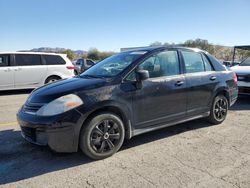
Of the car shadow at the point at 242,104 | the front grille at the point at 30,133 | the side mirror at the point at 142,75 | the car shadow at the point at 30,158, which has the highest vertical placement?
the side mirror at the point at 142,75

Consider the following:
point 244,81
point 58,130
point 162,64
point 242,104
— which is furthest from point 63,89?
point 244,81

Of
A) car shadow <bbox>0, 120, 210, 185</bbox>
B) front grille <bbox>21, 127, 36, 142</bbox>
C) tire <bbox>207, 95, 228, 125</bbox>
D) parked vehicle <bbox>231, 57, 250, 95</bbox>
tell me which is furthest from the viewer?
parked vehicle <bbox>231, 57, 250, 95</bbox>

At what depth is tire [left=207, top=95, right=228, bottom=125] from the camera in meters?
5.80

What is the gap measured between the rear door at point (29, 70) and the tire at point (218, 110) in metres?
7.52

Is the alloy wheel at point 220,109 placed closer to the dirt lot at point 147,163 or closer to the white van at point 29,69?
the dirt lot at point 147,163

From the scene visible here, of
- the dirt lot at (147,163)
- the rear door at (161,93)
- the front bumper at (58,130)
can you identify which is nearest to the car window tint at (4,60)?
the dirt lot at (147,163)

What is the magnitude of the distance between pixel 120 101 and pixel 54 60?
8.13 m

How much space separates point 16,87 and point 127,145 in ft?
25.0

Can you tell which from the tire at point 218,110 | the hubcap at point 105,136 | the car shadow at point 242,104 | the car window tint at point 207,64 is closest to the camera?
the hubcap at point 105,136

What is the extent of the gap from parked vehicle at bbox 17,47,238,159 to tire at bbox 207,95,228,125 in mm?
42

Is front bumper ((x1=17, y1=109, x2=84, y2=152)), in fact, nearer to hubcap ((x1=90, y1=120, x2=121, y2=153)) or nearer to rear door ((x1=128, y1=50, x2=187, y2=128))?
hubcap ((x1=90, y1=120, x2=121, y2=153))

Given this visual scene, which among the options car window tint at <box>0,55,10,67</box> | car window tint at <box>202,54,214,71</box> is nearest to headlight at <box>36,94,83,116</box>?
car window tint at <box>202,54,214,71</box>

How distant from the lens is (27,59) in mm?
11039

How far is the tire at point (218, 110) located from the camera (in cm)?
580
